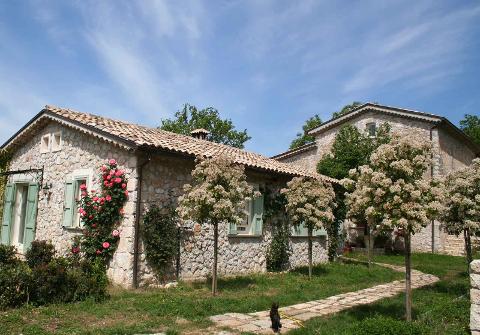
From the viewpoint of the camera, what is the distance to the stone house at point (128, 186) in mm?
9508

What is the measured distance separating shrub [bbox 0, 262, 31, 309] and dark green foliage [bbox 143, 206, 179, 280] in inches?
106

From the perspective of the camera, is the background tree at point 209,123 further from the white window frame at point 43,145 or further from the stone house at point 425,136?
the white window frame at point 43,145

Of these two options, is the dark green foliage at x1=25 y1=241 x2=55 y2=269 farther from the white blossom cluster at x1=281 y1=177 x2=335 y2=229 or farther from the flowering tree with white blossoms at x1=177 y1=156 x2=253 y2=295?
the white blossom cluster at x1=281 y1=177 x2=335 y2=229

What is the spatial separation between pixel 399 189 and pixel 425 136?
16725mm

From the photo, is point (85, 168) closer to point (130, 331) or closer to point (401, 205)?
point (130, 331)

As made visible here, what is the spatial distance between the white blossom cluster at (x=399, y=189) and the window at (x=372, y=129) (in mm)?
16672

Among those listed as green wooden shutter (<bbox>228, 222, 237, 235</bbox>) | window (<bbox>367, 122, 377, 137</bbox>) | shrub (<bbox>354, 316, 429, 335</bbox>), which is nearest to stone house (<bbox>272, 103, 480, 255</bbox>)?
window (<bbox>367, 122, 377, 137</bbox>)

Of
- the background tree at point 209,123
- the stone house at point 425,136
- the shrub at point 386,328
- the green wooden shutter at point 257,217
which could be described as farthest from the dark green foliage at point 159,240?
the background tree at point 209,123

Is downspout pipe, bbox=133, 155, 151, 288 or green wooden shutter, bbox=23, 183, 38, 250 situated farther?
green wooden shutter, bbox=23, 183, 38, 250

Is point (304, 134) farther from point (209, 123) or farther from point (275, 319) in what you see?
point (275, 319)

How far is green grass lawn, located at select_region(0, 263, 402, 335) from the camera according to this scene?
629 centimetres

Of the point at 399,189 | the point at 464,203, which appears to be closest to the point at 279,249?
the point at 464,203

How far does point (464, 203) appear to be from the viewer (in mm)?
10102

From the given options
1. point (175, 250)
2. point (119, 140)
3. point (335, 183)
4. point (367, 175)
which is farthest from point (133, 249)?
point (335, 183)
